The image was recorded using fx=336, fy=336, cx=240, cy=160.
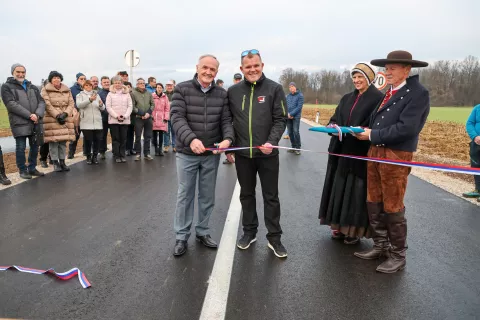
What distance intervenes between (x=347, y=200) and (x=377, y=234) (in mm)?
483

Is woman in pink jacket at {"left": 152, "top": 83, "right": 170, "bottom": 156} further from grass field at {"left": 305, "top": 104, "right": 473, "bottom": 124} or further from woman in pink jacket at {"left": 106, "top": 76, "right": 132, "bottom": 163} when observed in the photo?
grass field at {"left": 305, "top": 104, "right": 473, "bottom": 124}

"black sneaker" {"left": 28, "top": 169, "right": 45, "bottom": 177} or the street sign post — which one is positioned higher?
the street sign post

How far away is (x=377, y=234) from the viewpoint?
3652 millimetres

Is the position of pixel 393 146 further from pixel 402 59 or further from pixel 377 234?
pixel 377 234

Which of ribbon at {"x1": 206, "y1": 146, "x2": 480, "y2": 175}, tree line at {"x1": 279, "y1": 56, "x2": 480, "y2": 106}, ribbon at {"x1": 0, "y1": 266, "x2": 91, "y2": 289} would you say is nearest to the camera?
ribbon at {"x1": 206, "y1": 146, "x2": 480, "y2": 175}

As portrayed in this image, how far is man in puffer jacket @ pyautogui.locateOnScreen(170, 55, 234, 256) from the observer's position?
11.8ft

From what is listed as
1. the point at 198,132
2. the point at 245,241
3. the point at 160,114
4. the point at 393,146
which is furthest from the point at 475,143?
the point at 160,114

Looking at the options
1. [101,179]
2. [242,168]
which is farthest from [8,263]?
[101,179]

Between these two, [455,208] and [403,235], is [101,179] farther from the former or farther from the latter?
[455,208]

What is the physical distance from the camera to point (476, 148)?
20.2 feet

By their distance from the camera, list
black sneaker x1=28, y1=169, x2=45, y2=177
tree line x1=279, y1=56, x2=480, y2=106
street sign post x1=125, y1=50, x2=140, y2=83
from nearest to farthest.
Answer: black sneaker x1=28, y1=169, x2=45, y2=177 → street sign post x1=125, y1=50, x2=140, y2=83 → tree line x1=279, y1=56, x2=480, y2=106

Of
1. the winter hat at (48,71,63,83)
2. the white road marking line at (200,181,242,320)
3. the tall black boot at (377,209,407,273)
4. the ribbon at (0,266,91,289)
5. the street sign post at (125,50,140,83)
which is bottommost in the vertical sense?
the ribbon at (0,266,91,289)

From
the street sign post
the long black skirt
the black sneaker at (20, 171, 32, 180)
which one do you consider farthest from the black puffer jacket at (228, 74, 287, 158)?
the street sign post

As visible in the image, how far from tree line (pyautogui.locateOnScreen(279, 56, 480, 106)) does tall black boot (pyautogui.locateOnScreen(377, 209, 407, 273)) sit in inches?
2656
